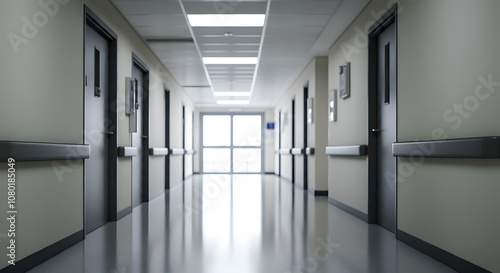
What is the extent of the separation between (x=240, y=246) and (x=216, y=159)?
53.4 feet

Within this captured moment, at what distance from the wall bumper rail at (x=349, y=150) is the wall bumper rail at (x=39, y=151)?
11.8 feet

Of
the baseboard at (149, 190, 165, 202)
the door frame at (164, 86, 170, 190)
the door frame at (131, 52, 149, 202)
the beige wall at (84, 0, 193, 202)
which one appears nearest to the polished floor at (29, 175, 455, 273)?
the beige wall at (84, 0, 193, 202)

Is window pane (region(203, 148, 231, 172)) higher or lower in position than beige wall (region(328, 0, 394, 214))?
lower

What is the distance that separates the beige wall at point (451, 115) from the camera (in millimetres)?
2893

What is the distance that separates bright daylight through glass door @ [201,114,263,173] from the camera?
19969 mm

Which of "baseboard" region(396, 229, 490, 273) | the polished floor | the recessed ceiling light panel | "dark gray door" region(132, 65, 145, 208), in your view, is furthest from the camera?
the recessed ceiling light panel

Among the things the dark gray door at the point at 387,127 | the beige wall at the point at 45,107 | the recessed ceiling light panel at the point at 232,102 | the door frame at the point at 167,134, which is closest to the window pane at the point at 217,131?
the recessed ceiling light panel at the point at 232,102

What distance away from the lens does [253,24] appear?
6.68 m

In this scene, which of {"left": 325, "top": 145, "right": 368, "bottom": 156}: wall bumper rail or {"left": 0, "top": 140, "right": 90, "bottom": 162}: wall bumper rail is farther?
{"left": 325, "top": 145, "right": 368, "bottom": 156}: wall bumper rail

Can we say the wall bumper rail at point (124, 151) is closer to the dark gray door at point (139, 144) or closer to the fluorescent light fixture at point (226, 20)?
the dark gray door at point (139, 144)

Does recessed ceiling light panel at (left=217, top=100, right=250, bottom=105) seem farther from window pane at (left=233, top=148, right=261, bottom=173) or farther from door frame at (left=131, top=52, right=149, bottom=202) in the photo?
door frame at (left=131, top=52, right=149, bottom=202)

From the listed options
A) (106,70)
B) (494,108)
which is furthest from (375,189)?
(106,70)

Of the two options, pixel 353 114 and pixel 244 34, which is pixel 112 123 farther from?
pixel 353 114

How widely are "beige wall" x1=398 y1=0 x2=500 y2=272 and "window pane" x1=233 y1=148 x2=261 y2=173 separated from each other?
1576cm
